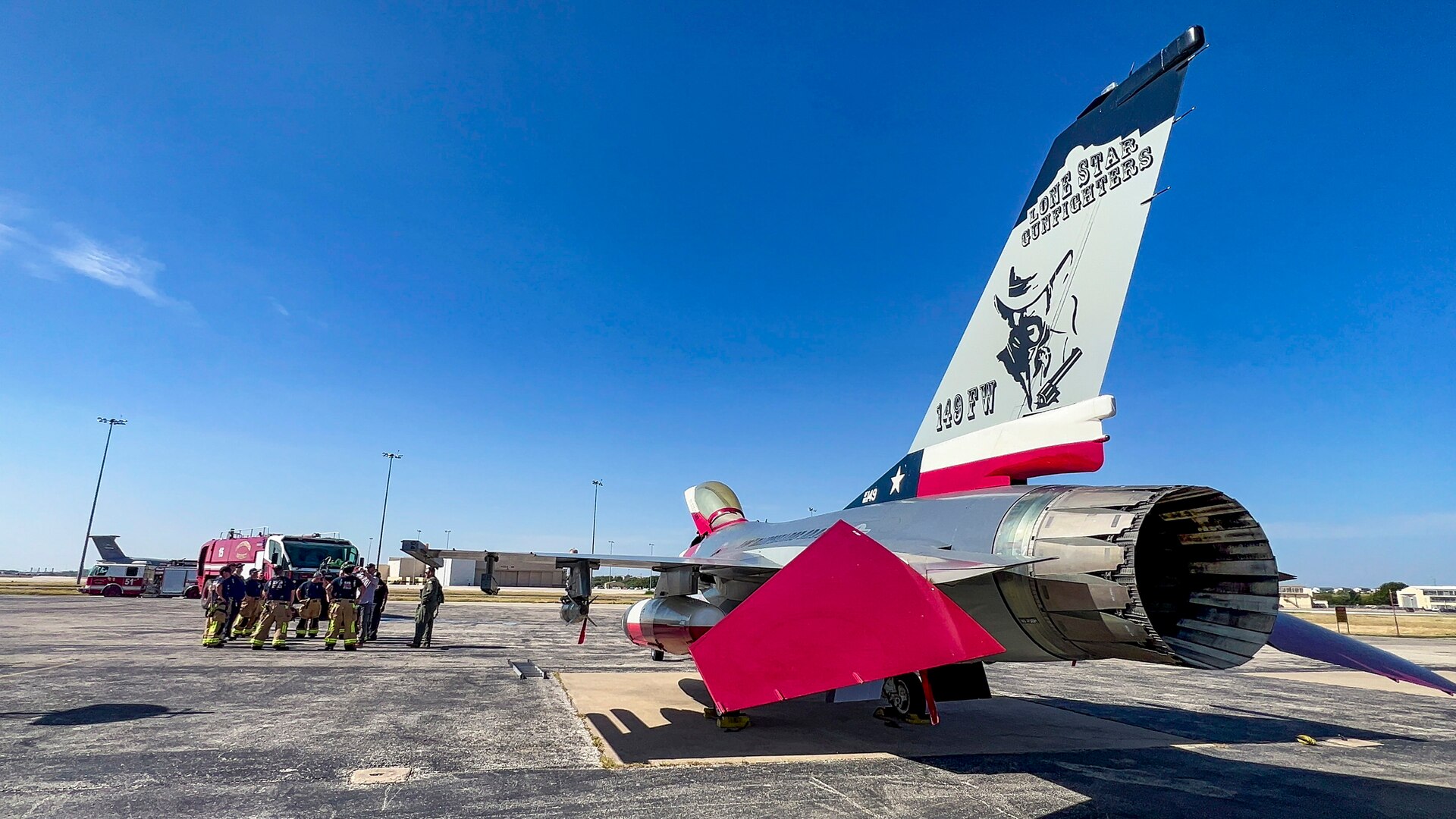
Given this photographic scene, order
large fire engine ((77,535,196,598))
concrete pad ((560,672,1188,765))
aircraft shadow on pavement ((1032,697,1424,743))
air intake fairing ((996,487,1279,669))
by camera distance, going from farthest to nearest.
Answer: large fire engine ((77,535,196,598)) → aircraft shadow on pavement ((1032,697,1424,743)) → concrete pad ((560,672,1188,765)) → air intake fairing ((996,487,1279,669))

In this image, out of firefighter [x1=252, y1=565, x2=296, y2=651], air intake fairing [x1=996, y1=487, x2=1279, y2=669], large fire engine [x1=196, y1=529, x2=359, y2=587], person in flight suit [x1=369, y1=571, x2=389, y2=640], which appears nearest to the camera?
air intake fairing [x1=996, y1=487, x2=1279, y2=669]

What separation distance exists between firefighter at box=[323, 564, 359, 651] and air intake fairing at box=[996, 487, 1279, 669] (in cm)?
1452

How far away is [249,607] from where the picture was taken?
16.1m

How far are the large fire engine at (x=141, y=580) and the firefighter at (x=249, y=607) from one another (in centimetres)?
2963

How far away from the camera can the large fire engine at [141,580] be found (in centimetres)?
3906

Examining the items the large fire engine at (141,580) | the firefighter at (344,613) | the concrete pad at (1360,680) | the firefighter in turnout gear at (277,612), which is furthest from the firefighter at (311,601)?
the large fire engine at (141,580)

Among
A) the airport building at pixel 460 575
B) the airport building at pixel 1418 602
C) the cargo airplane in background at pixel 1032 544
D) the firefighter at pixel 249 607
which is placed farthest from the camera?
the airport building at pixel 1418 602

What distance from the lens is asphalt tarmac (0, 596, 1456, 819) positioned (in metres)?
5.41

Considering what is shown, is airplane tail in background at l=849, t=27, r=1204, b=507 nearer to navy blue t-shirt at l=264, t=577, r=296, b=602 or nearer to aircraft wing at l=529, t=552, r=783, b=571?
aircraft wing at l=529, t=552, r=783, b=571

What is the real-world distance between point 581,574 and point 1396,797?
8.02m

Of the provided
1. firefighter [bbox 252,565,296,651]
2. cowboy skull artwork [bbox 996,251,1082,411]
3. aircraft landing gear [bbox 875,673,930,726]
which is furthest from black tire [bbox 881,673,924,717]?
firefighter [bbox 252,565,296,651]

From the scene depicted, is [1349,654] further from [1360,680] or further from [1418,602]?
[1418,602]

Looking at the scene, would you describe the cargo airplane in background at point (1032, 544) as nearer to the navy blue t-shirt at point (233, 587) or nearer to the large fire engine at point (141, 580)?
the navy blue t-shirt at point (233, 587)

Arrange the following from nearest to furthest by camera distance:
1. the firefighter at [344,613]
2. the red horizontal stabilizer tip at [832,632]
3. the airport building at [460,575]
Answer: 1. the red horizontal stabilizer tip at [832,632]
2. the firefighter at [344,613]
3. the airport building at [460,575]
